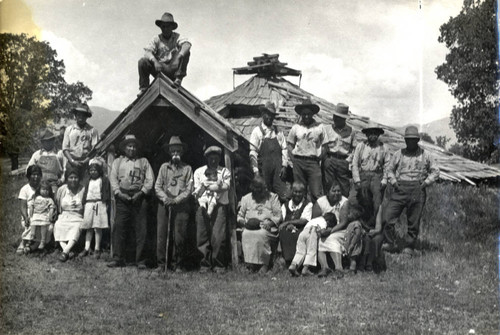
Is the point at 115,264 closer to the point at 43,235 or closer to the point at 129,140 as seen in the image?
the point at 43,235

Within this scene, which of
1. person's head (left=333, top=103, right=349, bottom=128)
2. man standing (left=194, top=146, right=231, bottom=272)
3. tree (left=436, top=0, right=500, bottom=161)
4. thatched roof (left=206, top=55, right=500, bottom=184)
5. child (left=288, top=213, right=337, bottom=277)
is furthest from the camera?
thatched roof (left=206, top=55, right=500, bottom=184)

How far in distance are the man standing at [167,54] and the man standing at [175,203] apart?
4.29 ft

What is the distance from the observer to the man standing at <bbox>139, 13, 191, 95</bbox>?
8.43 m

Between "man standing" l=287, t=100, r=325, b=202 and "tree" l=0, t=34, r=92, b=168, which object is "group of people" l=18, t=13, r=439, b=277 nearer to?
"man standing" l=287, t=100, r=325, b=202

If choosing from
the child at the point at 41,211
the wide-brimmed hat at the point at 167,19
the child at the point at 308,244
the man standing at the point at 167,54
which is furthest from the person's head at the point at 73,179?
the child at the point at 308,244

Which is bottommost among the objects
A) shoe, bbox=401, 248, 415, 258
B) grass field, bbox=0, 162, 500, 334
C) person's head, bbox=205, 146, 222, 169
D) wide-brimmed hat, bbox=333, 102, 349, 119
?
grass field, bbox=0, 162, 500, 334

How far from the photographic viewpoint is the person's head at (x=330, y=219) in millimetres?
7719

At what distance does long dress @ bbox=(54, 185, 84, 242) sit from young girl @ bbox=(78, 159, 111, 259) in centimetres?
11

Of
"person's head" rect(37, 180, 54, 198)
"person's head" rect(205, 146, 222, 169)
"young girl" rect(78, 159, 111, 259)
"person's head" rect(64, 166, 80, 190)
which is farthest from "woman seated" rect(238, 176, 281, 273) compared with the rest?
"person's head" rect(37, 180, 54, 198)

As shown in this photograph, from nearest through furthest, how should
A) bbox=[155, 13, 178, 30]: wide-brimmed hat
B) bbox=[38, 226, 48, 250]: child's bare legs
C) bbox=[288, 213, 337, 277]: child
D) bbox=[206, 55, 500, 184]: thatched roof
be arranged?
bbox=[288, 213, 337, 277]: child → bbox=[155, 13, 178, 30]: wide-brimmed hat → bbox=[38, 226, 48, 250]: child's bare legs → bbox=[206, 55, 500, 184]: thatched roof

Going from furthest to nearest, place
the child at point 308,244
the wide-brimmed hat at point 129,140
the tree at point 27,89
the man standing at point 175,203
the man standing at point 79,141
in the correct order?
the tree at point 27,89
the man standing at point 79,141
the wide-brimmed hat at point 129,140
the man standing at point 175,203
the child at point 308,244

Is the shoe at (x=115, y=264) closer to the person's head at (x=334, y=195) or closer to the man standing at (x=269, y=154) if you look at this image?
Answer: the man standing at (x=269, y=154)

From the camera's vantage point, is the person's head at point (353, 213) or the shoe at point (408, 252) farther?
the shoe at point (408, 252)

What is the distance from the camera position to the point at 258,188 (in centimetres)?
798
